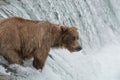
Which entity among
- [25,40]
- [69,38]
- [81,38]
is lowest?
[81,38]

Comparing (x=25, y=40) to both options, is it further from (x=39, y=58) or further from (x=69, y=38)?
(x=69, y=38)

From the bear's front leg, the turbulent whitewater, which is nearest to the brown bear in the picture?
the bear's front leg

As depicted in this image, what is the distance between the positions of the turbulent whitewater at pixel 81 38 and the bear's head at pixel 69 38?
20.4 inches

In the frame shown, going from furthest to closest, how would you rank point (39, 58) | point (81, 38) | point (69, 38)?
point (81, 38) → point (69, 38) → point (39, 58)

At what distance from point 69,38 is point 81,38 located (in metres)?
4.03

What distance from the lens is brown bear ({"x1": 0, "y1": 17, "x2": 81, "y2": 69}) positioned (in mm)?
6035

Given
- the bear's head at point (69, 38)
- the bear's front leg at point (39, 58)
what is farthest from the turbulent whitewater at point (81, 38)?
the bear's head at point (69, 38)

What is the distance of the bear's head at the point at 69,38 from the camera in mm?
6660

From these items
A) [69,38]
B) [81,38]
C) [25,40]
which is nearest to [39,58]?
[25,40]

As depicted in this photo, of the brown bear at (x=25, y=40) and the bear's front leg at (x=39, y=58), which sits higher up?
the brown bear at (x=25, y=40)

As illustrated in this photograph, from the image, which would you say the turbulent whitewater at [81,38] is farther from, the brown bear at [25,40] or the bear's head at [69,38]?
the bear's head at [69,38]

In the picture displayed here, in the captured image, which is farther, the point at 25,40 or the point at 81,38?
the point at 81,38

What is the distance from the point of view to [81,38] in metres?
10.8

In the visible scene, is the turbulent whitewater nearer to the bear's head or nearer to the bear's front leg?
the bear's front leg
